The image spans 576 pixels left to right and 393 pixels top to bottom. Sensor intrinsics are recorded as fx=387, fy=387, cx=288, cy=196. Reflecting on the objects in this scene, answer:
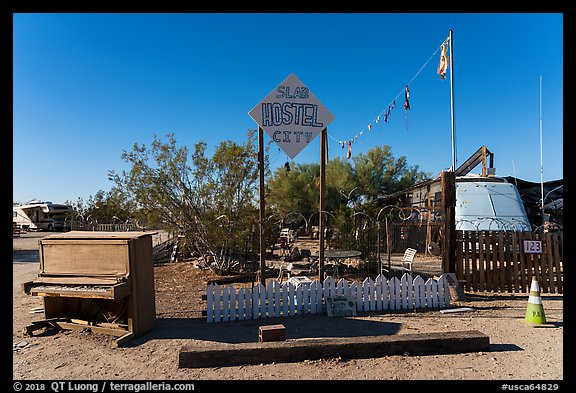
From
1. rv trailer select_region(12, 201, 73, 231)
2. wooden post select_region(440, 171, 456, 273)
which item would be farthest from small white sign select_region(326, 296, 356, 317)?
rv trailer select_region(12, 201, 73, 231)

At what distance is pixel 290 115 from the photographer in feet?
23.8

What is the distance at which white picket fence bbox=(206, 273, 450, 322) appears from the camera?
648 centimetres

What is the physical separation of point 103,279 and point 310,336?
3.05 m

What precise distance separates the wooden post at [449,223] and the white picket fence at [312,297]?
78 centimetres

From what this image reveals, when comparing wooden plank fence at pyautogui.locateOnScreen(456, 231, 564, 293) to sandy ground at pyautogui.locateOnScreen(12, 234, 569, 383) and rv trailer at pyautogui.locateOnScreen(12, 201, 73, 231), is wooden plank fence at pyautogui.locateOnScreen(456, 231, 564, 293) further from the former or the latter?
rv trailer at pyautogui.locateOnScreen(12, 201, 73, 231)

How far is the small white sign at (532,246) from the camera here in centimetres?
818

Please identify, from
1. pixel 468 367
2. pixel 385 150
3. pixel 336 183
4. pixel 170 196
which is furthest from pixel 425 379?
pixel 385 150

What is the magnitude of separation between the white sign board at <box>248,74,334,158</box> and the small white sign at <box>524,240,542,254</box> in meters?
5.11

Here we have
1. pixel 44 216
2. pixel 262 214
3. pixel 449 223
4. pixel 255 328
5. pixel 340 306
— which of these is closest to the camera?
pixel 255 328

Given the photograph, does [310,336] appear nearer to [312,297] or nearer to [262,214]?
[312,297]

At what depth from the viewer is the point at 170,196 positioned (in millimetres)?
10820

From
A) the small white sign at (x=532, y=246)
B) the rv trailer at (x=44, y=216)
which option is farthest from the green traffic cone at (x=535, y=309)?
the rv trailer at (x=44, y=216)

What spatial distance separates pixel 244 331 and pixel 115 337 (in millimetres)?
1836

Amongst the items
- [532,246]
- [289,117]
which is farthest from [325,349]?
[532,246]
